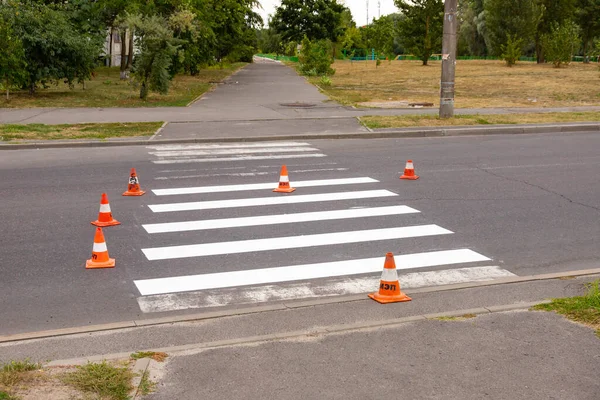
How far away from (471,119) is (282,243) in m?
14.2

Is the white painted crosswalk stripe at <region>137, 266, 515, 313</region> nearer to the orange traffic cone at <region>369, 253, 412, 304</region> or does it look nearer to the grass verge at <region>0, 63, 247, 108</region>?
the orange traffic cone at <region>369, 253, 412, 304</region>

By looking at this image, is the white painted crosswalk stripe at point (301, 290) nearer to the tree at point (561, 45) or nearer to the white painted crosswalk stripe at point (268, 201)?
the white painted crosswalk stripe at point (268, 201)

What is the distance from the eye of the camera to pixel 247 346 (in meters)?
5.52

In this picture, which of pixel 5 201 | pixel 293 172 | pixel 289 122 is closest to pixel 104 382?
pixel 5 201

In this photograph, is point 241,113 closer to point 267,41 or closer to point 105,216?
point 105,216

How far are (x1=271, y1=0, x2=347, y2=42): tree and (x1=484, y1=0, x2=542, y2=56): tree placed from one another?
23.2 meters

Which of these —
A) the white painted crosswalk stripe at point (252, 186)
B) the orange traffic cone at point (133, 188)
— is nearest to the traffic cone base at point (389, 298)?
the white painted crosswalk stripe at point (252, 186)

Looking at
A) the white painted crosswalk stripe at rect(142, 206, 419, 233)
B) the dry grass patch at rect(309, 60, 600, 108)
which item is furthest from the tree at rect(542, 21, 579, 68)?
the white painted crosswalk stripe at rect(142, 206, 419, 233)

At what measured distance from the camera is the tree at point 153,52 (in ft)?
81.4

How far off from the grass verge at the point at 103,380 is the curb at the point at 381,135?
500 inches

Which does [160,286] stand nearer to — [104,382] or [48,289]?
[48,289]

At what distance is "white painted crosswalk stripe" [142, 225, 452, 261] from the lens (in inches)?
327

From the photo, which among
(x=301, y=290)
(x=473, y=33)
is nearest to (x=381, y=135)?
(x=301, y=290)

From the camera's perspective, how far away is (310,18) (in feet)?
271
